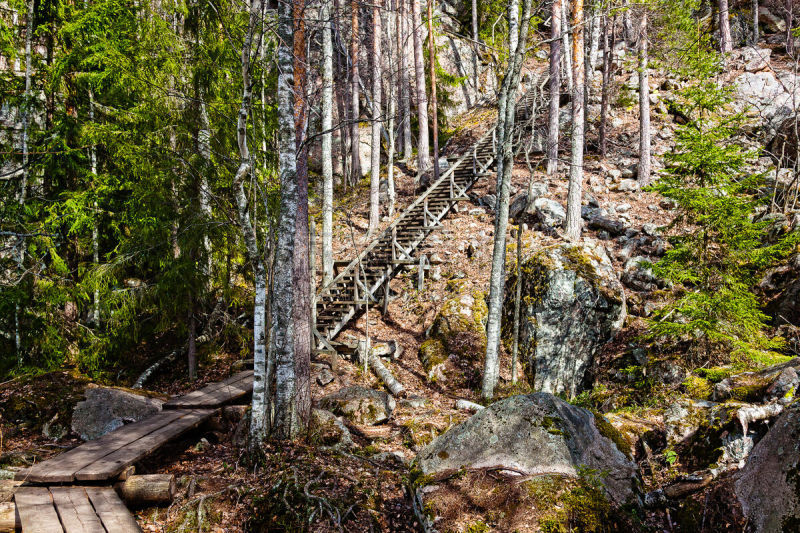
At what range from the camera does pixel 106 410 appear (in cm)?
720

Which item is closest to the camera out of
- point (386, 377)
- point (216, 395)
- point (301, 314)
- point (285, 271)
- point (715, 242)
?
point (285, 271)

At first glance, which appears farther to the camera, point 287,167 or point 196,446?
point 196,446

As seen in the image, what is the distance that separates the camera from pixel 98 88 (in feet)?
29.8

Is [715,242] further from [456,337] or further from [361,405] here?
[361,405]

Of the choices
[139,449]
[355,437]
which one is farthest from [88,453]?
[355,437]

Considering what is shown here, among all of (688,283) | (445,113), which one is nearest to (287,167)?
(688,283)

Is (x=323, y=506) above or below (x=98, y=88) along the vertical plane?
below

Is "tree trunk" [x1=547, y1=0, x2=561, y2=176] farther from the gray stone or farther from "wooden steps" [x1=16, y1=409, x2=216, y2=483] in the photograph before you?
"wooden steps" [x1=16, y1=409, x2=216, y2=483]

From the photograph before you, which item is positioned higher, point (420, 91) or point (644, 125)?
point (420, 91)

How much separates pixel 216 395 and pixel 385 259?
7.30 metres

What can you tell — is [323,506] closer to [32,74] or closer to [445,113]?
[32,74]

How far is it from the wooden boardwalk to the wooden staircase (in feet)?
19.7

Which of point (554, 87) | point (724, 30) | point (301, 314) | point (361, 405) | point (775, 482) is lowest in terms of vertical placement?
point (361, 405)

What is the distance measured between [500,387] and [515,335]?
1.27 m
